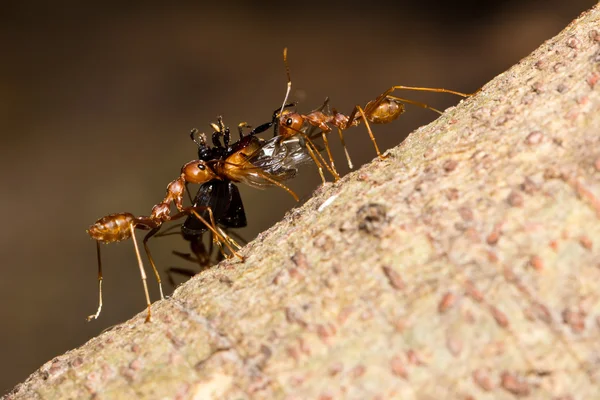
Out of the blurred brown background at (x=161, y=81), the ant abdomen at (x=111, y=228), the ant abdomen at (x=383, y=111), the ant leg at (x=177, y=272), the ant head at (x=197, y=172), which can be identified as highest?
the blurred brown background at (x=161, y=81)

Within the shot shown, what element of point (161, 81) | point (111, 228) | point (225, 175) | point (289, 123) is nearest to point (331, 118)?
point (289, 123)

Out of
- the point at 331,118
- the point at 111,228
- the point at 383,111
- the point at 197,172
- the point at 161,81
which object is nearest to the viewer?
the point at 111,228

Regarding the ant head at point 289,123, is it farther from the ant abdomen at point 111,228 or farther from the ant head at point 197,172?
the ant abdomen at point 111,228

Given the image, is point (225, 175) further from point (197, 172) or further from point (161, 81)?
point (161, 81)

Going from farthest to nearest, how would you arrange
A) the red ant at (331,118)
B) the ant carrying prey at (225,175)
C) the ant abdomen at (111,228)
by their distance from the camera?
1. the red ant at (331,118)
2. the ant carrying prey at (225,175)
3. the ant abdomen at (111,228)

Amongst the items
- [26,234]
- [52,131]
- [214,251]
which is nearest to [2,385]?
[26,234]

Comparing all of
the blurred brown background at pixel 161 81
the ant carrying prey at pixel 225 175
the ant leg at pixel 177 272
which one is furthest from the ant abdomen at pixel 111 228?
the blurred brown background at pixel 161 81
